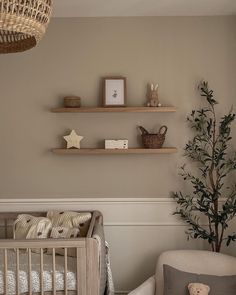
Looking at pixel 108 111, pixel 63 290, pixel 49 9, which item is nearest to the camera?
pixel 49 9

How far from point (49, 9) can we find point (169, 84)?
6.34 ft

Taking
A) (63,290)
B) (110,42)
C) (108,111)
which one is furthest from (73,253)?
(110,42)

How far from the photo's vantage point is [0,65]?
3367mm

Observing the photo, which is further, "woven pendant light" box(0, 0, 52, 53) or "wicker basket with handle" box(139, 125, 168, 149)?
"wicker basket with handle" box(139, 125, 168, 149)

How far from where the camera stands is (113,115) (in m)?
3.38

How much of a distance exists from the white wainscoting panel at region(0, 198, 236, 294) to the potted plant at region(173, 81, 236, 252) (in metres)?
0.12

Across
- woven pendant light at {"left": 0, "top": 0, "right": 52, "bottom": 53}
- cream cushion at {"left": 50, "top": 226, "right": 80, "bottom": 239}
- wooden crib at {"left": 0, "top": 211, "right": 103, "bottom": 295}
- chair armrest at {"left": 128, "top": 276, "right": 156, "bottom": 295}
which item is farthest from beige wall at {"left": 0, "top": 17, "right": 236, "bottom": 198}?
woven pendant light at {"left": 0, "top": 0, "right": 52, "bottom": 53}

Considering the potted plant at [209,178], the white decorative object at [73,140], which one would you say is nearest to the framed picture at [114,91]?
the white decorative object at [73,140]

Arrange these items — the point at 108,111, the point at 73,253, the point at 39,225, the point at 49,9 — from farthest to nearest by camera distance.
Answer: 1. the point at 108,111
2. the point at 39,225
3. the point at 73,253
4. the point at 49,9

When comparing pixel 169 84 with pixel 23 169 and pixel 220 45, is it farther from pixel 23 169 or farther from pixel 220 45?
pixel 23 169

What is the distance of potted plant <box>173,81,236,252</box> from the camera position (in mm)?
3182

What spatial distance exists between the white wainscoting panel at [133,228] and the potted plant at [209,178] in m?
0.12

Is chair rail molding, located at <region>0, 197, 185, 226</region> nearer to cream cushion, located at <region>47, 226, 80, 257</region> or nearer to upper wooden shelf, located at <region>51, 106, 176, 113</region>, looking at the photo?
cream cushion, located at <region>47, 226, 80, 257</region>

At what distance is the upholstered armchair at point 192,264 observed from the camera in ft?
9.11
